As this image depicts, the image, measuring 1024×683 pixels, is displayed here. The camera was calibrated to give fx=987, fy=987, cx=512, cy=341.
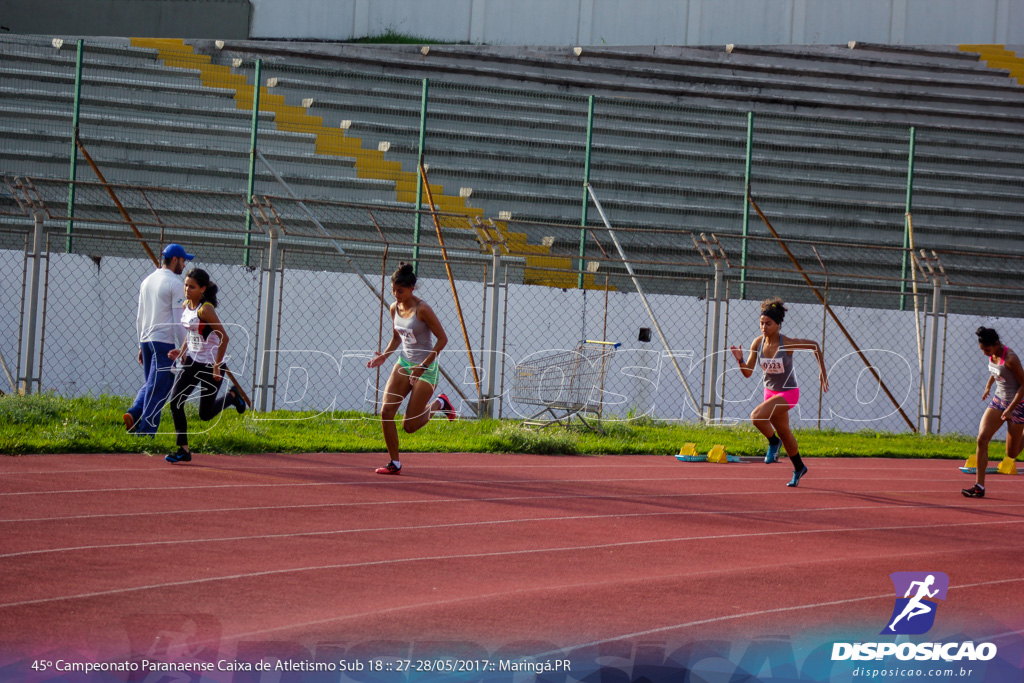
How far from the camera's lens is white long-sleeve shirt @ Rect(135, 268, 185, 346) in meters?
8.98

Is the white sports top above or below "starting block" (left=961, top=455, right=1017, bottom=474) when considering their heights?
above

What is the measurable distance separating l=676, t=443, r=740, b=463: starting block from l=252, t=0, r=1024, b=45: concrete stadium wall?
18466 mm

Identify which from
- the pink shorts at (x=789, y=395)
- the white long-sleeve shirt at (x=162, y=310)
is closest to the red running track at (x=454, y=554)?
the pink shorts at (x=789, y=395)

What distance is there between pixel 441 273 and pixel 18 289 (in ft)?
19.7

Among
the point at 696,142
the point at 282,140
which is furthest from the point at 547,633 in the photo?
the point at 696,142

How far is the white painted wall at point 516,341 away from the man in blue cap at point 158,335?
13.3ft

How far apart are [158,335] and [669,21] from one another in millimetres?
21828

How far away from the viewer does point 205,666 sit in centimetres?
409

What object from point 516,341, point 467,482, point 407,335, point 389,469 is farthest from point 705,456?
point 407,335

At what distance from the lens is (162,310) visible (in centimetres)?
899

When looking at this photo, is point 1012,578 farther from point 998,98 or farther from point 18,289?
point 998,98

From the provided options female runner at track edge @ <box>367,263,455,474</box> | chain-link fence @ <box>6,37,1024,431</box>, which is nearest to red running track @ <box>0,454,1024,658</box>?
female runner at track edge @ <box>367,263,455,474</box>

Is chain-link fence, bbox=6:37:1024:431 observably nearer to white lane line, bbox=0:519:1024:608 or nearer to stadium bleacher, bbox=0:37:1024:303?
stadium bleacher, bbox=0:37:1024:303

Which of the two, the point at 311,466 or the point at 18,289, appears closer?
the point at 311,466
